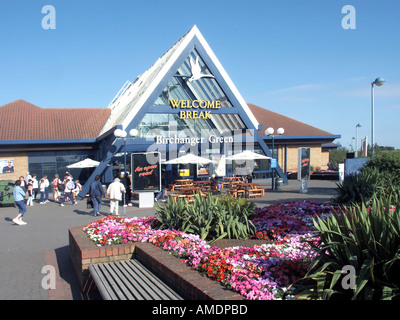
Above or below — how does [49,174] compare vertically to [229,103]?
below

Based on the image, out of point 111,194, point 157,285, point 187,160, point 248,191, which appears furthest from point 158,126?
point 157,285

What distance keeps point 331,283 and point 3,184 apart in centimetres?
1784

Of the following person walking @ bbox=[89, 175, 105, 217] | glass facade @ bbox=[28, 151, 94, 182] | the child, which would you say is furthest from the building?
person walking @ bbox=[89, 175, 105, 217]

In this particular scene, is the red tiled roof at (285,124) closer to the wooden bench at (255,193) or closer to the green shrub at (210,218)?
the wooden bench at (255,193)

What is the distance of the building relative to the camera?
1994 centimetres

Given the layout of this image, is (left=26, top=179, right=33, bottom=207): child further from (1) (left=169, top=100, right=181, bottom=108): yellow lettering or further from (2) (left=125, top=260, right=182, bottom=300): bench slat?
(2) (left=125, top=260, right=182, bottom=300): bench slat

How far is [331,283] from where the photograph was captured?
363 centimetres

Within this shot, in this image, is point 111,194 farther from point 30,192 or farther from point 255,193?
point 255,193

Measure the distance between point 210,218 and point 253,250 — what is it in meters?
1.77

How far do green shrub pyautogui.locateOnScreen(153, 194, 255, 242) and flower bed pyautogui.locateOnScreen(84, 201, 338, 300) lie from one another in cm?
39

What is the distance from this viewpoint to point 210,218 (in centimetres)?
754

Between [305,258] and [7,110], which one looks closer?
[305,258]

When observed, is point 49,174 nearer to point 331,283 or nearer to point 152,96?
point 152,96
